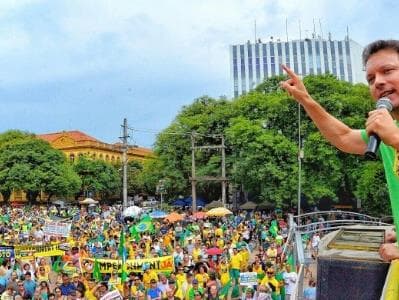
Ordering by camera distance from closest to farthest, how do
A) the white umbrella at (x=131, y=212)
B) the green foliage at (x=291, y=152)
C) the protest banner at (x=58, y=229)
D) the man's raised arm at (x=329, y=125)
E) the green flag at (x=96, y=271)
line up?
the man's raised arm at (x=329, y=125) → the green flag at (x=96, y=271) → the protest banner at (x=58, y=229) → the white umbrella at (x=131, y=212) → the green foliage at (x=291, y=152)

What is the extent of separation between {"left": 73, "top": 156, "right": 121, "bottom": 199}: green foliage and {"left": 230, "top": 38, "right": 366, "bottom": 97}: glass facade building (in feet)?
156

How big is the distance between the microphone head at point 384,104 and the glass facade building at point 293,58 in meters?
115

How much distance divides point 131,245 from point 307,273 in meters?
14.9

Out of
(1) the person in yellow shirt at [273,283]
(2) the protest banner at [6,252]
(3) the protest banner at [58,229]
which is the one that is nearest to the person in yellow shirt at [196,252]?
(3) the protest banner at [58,229]

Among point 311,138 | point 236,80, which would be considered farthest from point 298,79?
point 236,80

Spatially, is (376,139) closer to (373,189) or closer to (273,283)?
(273,283)

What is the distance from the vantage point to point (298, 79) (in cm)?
243

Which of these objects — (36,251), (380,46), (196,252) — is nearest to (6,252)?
(36,251)

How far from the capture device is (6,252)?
15.8m

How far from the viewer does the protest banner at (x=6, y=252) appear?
15.7m

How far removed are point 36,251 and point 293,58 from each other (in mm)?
108079

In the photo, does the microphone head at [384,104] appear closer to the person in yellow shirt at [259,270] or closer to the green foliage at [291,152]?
the person in yellow shirt at [259,270]

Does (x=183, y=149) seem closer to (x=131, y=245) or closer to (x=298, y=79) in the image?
(x=131, y=245)

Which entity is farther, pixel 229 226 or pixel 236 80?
pixel 236 80
